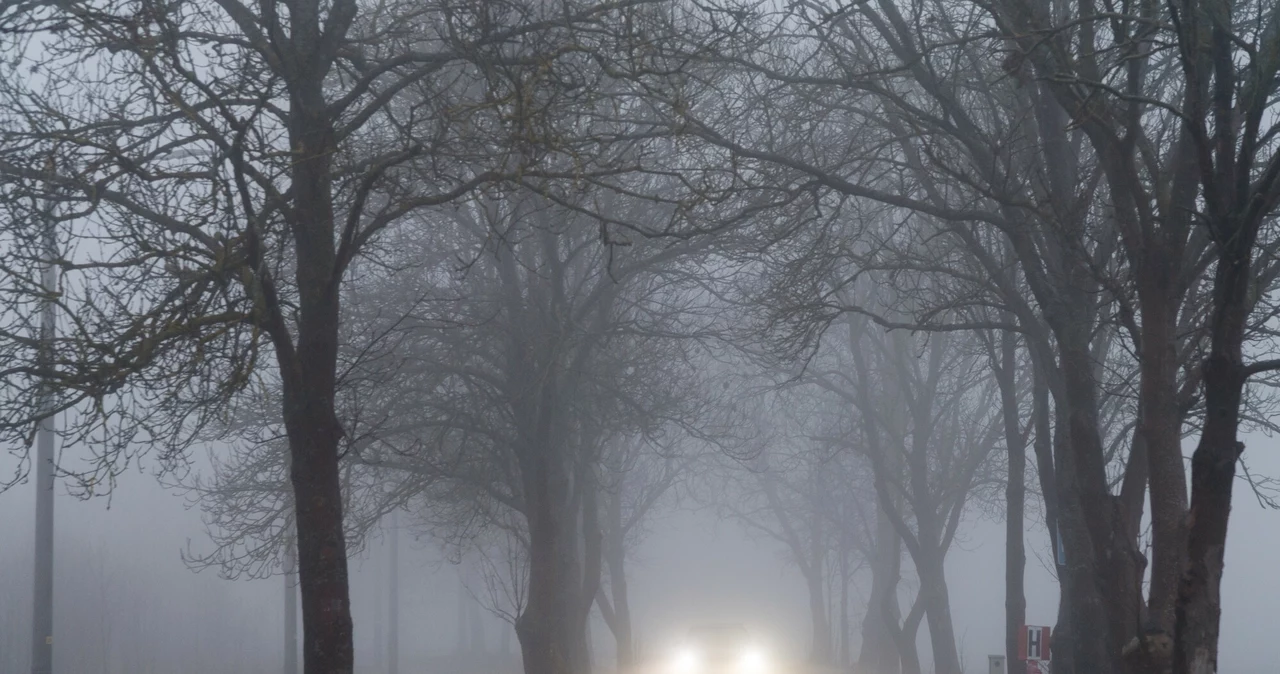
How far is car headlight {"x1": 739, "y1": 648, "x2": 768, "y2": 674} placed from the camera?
31.1 meters

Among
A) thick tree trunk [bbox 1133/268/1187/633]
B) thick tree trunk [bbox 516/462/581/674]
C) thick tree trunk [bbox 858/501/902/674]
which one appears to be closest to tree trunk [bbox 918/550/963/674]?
thick tree trunk [bbox 858/501/902/674]

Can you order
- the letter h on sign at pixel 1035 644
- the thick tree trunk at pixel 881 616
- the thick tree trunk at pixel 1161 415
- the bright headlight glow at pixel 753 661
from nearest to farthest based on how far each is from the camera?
the thick tree trunk at pixel 1161 415 < the letter h on sign at pixel 1035 644 < the thick tree trunk at pixel 881 616 < the bright headlight glow at pixel 753 661

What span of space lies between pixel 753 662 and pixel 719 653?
97 cm

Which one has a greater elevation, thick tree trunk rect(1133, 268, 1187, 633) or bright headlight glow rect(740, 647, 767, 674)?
thick tree trunk rect(1133, 268, 1187, 633)

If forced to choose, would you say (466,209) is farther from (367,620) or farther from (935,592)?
(367,620)

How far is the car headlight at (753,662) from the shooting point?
3108 centimetres

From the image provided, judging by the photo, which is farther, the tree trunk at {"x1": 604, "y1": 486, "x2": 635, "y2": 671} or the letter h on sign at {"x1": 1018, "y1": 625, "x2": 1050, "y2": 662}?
the tree trunk at {"x1": 604, "y1": 486, "x2": 635, "y2": 671}

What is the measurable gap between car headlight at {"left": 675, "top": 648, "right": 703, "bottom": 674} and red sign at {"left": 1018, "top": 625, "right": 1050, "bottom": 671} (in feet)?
51.8

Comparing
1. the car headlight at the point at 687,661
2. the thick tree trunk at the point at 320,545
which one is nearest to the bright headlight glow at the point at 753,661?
the car headlight at the point at 687,661

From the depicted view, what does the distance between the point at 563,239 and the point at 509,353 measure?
2.72 metres

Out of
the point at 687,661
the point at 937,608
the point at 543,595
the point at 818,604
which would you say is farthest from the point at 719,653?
the point at 543,595

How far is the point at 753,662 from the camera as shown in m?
31.6

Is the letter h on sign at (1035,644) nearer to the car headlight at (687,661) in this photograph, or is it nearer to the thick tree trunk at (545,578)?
the thick tree trunk at (545,578)

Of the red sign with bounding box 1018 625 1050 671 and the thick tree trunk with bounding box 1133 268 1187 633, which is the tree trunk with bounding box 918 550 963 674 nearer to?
the red sign with bounding box 1018 625 1050 671
